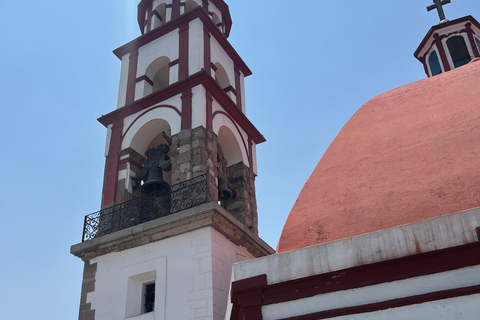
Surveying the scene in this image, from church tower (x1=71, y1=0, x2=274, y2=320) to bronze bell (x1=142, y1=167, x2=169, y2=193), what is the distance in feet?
0.06

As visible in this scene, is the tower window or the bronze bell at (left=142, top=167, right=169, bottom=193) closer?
the tower window

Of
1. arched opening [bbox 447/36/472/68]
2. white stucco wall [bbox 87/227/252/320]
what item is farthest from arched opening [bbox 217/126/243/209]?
arched opening [bbox 447/36/472/68]

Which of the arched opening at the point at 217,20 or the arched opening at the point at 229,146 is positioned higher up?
the arched opening at the point at 217,20

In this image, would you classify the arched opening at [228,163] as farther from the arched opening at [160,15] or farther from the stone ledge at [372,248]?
the stone ledge at [372,248]

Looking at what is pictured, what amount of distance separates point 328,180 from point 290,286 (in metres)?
1.86

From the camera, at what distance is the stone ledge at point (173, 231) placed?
26.8 ft

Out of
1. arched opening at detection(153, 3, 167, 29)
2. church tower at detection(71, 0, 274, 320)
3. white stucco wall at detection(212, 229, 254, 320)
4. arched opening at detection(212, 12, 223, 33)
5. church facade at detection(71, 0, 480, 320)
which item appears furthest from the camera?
arched opening at detection(212, 12, 223, 33)

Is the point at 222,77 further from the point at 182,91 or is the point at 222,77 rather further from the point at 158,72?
the point at 182,91

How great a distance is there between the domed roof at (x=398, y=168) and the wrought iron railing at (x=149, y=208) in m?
2.67

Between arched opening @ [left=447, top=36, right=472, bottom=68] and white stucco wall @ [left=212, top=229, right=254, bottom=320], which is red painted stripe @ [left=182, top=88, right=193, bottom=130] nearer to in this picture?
white stucco wall @ [left=212, top=229, right=254, bottom=320]

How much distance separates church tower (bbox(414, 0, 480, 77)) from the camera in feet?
33.5

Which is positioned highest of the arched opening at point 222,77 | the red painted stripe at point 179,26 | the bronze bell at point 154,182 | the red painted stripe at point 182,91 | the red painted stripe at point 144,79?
the red painted stripe at point 179,26

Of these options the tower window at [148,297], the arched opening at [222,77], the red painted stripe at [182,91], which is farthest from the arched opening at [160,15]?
the tower window at [148,297]

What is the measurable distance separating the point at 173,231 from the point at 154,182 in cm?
152
